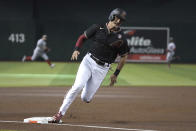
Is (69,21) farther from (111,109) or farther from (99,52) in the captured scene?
(99,52)

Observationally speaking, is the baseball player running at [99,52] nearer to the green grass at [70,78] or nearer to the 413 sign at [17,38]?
the green grass at [70,78]

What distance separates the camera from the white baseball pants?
27.1 feet

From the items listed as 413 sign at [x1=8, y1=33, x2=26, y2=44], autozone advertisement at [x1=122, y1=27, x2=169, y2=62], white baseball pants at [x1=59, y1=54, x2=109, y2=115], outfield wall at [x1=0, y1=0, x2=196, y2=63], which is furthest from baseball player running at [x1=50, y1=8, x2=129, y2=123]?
413 sign at [x1=8, y1=33, x2=26, y2=44]

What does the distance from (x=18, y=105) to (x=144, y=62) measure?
25037 mm

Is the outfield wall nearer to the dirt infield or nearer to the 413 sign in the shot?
the 413 sign

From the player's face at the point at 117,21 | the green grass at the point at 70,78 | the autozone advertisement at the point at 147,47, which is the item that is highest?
the player's face at the point at 117,21

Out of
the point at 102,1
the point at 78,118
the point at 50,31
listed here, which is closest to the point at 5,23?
the point at 50,31

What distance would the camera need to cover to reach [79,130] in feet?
25.4

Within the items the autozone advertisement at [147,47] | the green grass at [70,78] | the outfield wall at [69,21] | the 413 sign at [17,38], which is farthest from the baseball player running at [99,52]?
the 413 sign at [17,38]

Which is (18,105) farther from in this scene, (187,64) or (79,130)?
(187,64)

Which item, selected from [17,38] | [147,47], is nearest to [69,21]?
[17,38]

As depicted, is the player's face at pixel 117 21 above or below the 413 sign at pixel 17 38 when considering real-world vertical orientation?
Answer: above

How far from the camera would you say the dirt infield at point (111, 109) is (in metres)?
8.38

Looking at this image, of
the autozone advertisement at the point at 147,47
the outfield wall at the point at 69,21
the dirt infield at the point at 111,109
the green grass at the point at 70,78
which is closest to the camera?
the dirt infield at the point at 111,109
